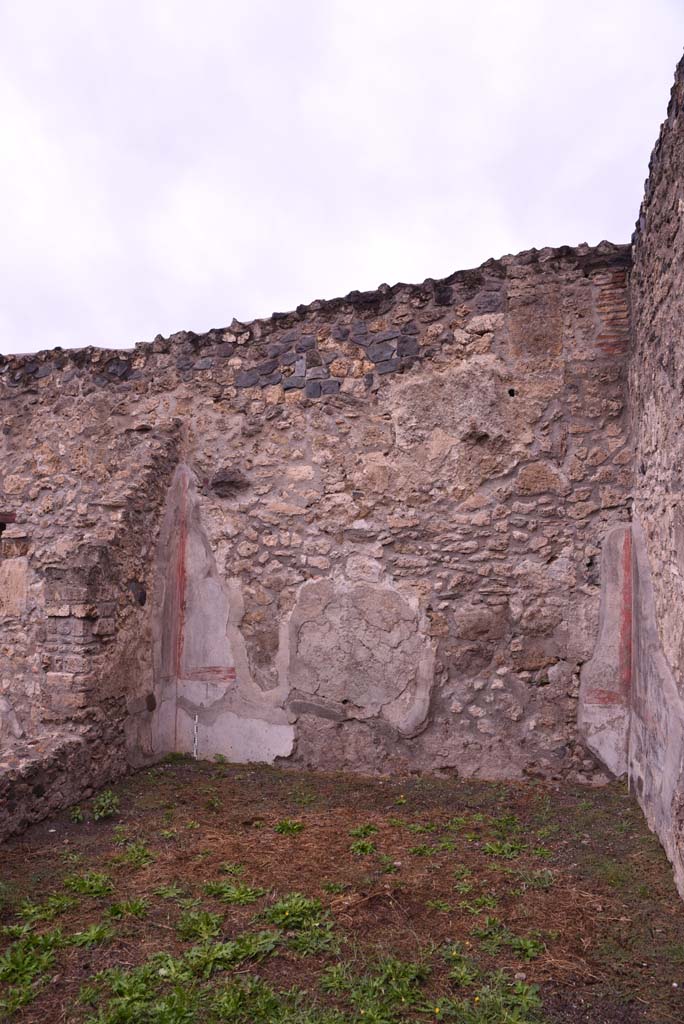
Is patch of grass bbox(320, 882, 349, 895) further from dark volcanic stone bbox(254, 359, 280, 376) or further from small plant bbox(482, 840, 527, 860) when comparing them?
dark volcanic stone bbox(254, 359, 280, 376)

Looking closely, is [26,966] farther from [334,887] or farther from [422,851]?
[422,851]

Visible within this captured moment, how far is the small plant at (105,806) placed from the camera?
417cm

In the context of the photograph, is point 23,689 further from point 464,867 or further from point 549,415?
point 549,415

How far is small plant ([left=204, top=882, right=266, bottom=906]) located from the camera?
312cm

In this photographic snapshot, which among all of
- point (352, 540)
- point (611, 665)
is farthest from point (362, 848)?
point (352, 540)

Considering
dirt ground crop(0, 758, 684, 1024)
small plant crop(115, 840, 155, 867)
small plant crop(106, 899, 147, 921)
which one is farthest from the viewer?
small plant crop(115, 840, 155, 867)

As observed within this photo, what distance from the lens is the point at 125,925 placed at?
2922 millimetres

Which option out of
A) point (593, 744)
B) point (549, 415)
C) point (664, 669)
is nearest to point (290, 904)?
point (664, 669)

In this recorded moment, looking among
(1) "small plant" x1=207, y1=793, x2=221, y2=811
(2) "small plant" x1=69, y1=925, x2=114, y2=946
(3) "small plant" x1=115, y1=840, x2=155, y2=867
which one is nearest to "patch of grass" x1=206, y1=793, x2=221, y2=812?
(1) "small plant" x1=207, y1=793, x2=221, y2=811

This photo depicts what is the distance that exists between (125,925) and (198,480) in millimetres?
3346

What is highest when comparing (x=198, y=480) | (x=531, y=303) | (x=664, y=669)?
(x=531, y=303)

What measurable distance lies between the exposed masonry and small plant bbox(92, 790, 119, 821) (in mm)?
168

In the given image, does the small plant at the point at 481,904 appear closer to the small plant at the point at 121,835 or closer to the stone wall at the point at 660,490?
the stone wall at the point at 660,490

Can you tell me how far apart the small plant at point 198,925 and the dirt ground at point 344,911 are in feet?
0.03
